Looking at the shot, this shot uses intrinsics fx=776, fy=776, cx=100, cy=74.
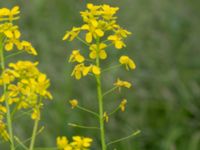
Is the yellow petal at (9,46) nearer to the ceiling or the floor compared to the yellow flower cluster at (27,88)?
nearer to the ceiling

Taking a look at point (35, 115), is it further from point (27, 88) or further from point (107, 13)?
point (107, 13)

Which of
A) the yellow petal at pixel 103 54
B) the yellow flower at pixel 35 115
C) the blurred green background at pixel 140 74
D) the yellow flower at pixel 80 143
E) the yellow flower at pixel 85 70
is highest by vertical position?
the blurred green background at pixel 140 74

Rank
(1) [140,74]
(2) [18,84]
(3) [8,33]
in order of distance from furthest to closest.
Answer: (1) [140,74] → (2) [18,84] → (3) [8,33]

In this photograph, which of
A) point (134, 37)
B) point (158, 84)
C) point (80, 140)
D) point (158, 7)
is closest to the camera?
point (80, 140)

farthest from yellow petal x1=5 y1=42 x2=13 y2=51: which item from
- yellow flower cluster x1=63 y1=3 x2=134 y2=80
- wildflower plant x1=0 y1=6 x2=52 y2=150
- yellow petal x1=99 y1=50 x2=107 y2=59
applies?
yellow petal x1=99 y1=50 x2=107 y2=59

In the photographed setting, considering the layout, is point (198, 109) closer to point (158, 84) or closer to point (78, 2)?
point (158, 84)

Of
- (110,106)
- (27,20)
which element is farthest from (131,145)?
(27,20)

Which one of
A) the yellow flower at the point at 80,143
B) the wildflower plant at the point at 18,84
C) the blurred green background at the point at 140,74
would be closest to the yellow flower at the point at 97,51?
the wildflower plant at the point at 18,84

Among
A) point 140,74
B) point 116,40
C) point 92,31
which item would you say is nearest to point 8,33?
point 92,31

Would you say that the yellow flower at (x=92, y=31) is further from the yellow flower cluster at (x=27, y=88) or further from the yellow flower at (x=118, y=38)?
the yellow flower cluster at (x=27, y=88)
